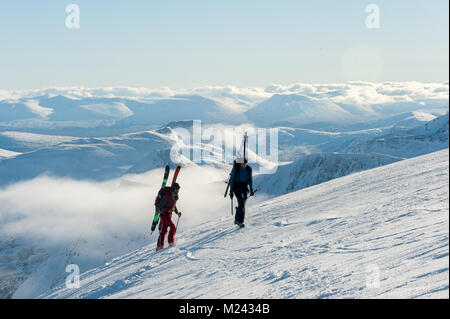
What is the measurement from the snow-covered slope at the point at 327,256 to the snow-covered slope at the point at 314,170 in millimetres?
132362

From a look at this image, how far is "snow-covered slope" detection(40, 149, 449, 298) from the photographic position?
647 centimetres

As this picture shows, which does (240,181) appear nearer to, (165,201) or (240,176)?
(240,176)

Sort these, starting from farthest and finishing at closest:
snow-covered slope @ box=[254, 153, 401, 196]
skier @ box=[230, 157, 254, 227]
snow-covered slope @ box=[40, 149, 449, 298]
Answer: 1. snow-covered slope @ box=[254, 153, 401, 196]
2. skier @ box=[230, 157, 254, 227]
3. snow-covered slope @ box=[40, 149, 449, 298]

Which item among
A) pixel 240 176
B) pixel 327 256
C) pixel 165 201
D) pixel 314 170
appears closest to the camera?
pixel 327 256

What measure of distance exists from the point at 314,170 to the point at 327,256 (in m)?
156

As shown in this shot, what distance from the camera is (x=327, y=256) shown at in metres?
8.50

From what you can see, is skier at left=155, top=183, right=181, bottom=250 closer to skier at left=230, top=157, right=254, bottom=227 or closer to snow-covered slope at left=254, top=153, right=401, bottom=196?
skier at left=230, top=157, right=254, bottom=227

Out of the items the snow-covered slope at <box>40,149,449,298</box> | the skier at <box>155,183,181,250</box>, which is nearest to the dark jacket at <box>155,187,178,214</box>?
the skier at <box>155,183,181,250</box>

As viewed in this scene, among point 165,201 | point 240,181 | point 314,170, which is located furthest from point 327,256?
point 314,170

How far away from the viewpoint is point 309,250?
9328 millimetres

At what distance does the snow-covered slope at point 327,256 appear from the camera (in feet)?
21.2

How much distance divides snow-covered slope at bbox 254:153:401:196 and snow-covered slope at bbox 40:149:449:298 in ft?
434

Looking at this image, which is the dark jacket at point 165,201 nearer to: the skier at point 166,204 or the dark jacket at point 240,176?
the skier at point 166,204
